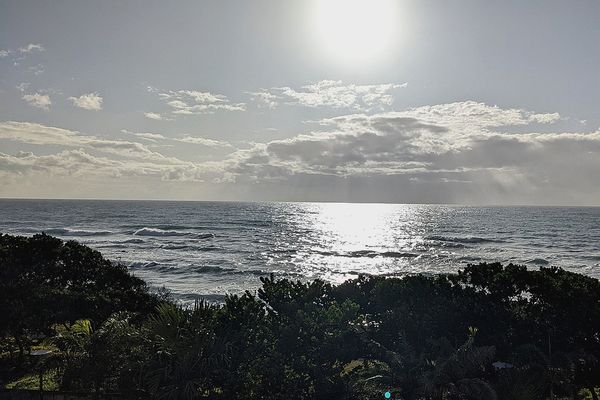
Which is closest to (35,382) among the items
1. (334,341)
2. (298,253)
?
(334,341)

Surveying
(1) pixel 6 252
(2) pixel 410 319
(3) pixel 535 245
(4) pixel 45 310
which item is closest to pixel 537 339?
(2) pixel 410 319

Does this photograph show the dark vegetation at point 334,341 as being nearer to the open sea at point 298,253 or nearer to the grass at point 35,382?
the grass at point 35,382

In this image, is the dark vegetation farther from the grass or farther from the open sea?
the open sea

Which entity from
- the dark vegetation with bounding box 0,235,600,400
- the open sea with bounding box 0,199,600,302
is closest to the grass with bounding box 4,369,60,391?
the dark vegetation with bounding box 0,235,600,400

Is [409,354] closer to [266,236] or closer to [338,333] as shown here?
[338,333]

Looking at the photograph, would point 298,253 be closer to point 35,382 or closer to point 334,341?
point 35,382

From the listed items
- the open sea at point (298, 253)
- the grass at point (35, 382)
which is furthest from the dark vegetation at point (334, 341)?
the open sea at point (298, 253)

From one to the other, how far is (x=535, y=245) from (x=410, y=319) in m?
84.5

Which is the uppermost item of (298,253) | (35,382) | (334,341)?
(334,341)

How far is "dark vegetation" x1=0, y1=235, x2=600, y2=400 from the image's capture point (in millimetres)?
14180

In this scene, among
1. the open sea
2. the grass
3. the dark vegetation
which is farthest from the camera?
the open sea

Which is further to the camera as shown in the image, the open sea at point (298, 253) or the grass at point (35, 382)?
the open sea at point (298, 253)

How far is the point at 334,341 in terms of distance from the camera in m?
15.5

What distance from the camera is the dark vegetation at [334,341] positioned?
46.5ft
